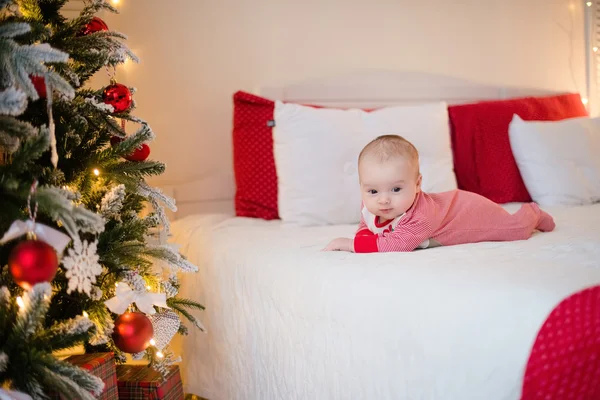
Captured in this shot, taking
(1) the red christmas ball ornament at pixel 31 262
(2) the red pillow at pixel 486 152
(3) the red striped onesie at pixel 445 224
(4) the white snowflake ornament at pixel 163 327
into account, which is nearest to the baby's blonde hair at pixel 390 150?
(3) the red striped onesie at pixel 445 224

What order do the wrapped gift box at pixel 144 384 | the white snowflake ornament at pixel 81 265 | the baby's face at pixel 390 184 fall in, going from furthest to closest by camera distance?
the baby's face at pixel 390 184, the wrapped gift box at pixel 144 384, the white snowflake ornament at pixel 81 265

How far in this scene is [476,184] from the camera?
2.63m

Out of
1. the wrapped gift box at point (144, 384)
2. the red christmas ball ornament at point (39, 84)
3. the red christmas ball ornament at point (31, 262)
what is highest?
the red christmas ball ornament at point (39, 84)

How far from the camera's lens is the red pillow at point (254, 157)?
239 cm

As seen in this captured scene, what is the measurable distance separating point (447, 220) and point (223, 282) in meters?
0.71

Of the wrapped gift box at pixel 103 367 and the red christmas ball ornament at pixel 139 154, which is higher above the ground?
the red christmas ball ornament at pixel 139 154

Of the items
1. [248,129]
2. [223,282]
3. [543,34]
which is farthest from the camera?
[543,34]

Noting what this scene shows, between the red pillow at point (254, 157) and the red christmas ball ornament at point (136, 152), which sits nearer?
the red christmas ball ornament at point (136, 152)

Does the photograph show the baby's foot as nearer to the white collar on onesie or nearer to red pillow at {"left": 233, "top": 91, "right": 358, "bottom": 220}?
the white collar on onesie

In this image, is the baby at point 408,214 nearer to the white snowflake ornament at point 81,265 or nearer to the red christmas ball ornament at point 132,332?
the red christmas ball ornament at point 132,332

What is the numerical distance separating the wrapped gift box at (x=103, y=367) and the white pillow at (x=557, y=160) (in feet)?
6.21

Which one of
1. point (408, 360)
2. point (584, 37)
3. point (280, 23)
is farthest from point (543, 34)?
point (408, 360)

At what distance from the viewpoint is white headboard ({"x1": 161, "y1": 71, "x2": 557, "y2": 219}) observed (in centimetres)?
262

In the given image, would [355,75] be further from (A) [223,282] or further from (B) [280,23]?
(A) [223,282]
